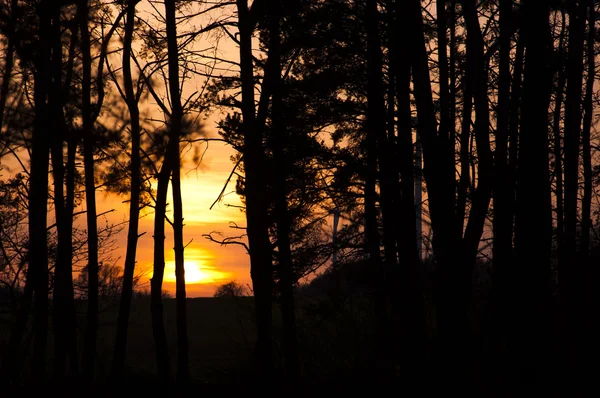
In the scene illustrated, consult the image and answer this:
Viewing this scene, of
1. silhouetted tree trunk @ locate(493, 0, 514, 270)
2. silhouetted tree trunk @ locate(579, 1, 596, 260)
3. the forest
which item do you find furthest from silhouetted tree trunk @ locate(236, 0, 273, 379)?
silhouetted tree trunk @ locate(579, 1, 596, 260)

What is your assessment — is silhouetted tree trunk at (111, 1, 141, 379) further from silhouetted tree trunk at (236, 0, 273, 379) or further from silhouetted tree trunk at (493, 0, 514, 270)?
silhouetted tree trunk at (493, 0, 514, 270)

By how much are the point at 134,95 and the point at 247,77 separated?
6.98m

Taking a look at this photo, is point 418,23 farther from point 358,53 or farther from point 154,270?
point 154,270

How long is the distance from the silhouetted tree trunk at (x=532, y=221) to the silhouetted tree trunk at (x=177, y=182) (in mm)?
7895

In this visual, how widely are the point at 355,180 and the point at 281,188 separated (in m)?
1.70

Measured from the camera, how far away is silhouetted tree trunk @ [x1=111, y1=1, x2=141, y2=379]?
15.0 m

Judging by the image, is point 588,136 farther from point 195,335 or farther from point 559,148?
point 195,335

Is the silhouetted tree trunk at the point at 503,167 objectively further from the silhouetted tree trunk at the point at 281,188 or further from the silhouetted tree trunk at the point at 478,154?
the silhouetted tree trunk at the point at 281,188

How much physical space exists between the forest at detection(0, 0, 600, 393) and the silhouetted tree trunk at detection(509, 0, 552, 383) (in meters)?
0.02

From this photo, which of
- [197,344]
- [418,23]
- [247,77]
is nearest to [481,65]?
[418,23]

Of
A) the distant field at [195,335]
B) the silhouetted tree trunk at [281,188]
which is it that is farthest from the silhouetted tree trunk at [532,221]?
the distant field at [195,335]

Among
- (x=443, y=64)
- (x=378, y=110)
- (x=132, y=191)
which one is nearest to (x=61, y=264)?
(x=132, y=191)

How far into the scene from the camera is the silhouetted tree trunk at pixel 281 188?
1313 cm

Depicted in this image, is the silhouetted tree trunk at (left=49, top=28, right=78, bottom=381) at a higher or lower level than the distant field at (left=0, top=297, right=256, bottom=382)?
higher
